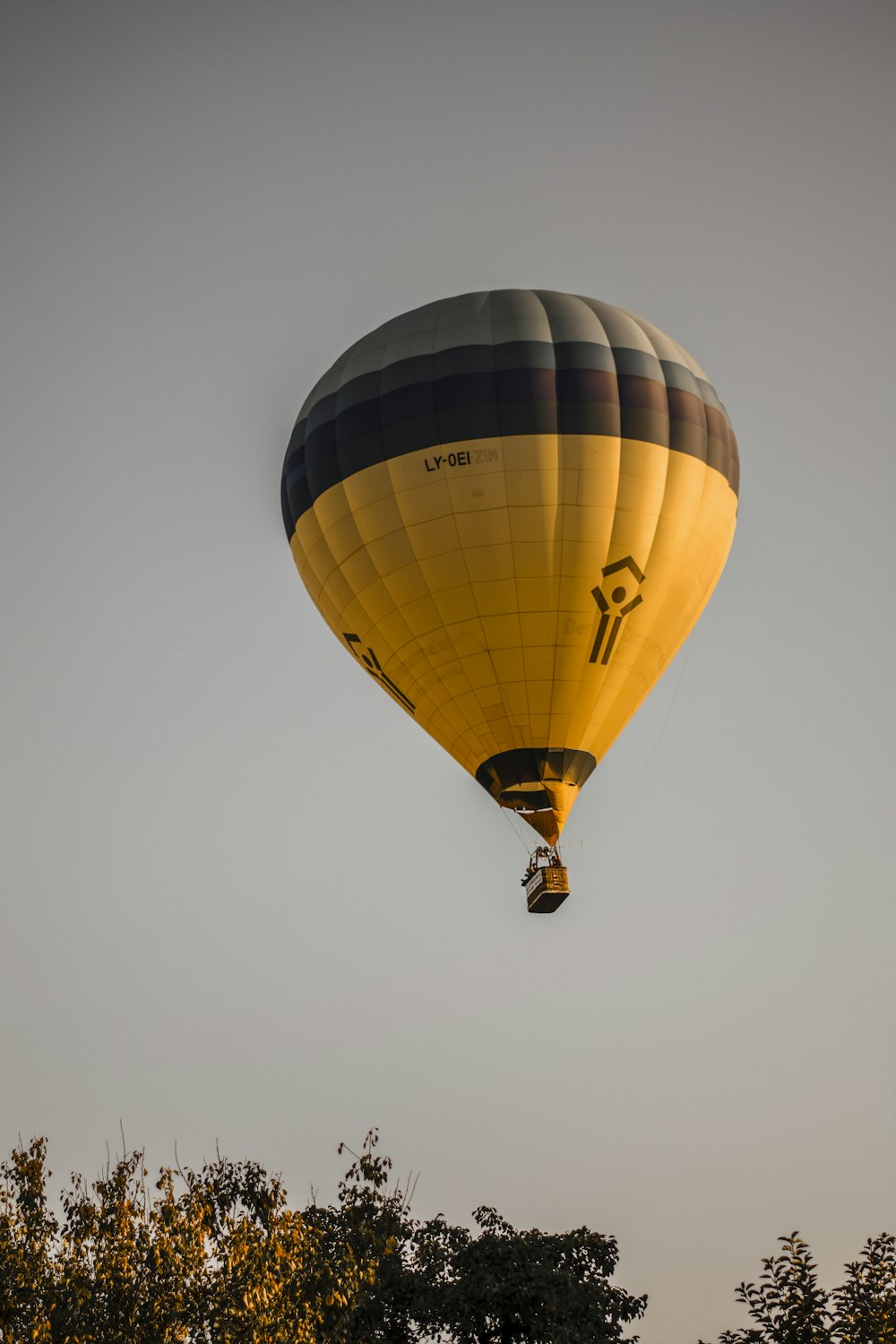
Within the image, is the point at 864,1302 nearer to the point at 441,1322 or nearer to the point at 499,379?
the point at 441,1322

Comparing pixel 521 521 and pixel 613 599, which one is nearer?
pixel 521 521

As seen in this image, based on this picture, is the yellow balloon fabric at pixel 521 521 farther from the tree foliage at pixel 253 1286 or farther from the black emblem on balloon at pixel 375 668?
the tree foliage at pixel 253 1286

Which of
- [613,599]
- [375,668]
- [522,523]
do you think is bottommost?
[375,668]

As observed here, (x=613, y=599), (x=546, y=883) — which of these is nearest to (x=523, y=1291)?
(x=546, y=883)

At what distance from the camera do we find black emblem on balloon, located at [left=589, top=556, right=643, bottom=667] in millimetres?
27641

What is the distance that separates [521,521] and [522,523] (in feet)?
0.16

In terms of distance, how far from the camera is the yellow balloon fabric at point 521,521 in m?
27.4

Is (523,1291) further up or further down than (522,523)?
further down

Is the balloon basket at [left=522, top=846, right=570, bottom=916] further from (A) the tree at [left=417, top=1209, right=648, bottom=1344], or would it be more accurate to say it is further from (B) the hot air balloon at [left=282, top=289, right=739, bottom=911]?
(A) the tree at [left=417, top=1209, right=648, bottom=1344]

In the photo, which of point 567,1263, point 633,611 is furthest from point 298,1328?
point 633,611

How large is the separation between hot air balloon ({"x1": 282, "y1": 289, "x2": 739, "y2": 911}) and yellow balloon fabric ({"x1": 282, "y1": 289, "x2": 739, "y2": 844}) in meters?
0.04

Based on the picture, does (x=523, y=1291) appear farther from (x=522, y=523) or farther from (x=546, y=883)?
(x=522, y=523)

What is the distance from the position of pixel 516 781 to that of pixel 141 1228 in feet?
34.9

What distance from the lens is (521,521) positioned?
27.2 m
